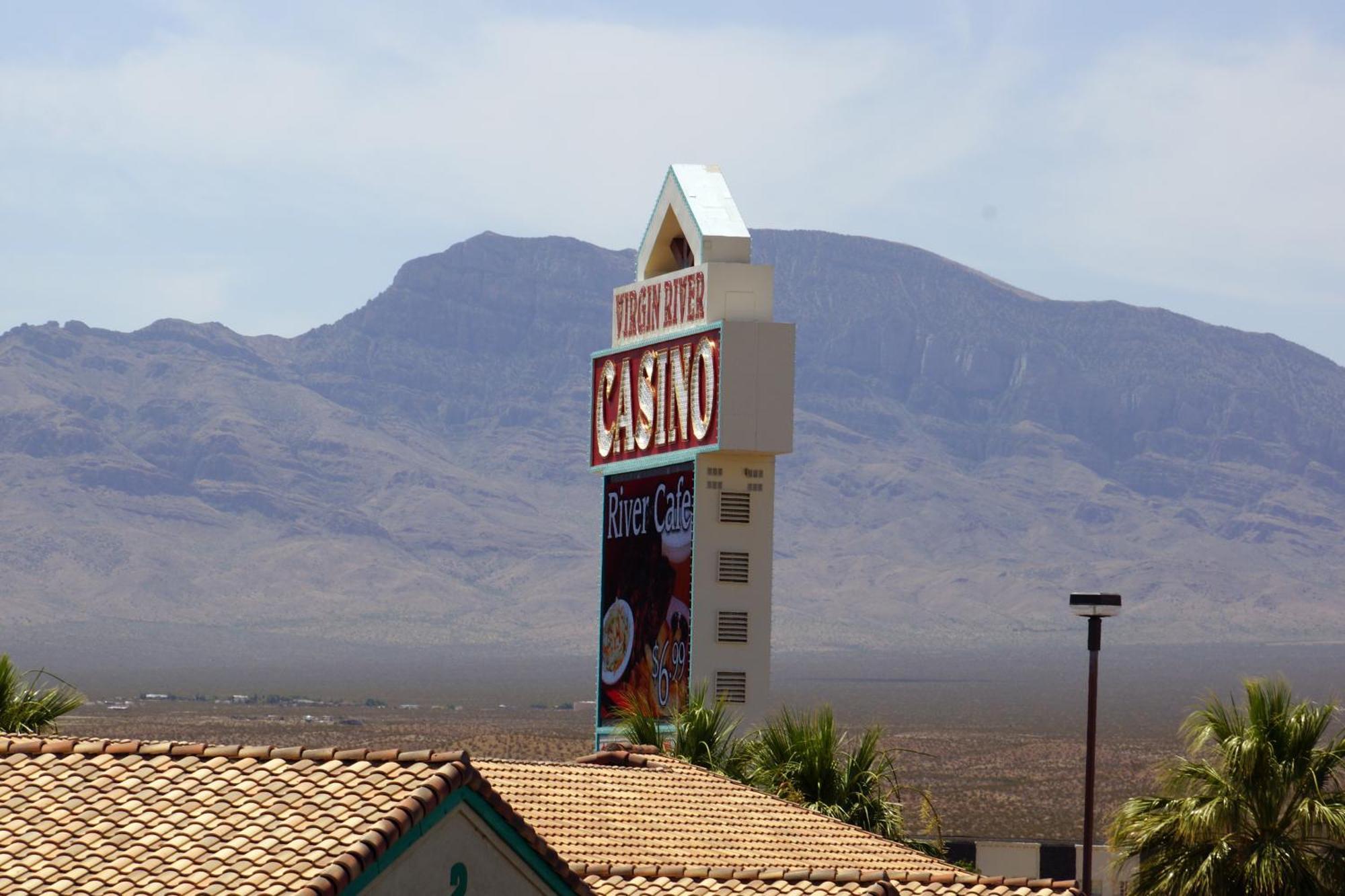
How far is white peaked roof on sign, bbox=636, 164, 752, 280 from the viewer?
34375 mm

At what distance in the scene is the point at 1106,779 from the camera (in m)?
98.0

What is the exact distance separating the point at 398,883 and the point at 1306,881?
40.2ft

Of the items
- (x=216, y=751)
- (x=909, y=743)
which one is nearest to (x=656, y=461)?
(x=216, y=751)

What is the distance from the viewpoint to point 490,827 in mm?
14727

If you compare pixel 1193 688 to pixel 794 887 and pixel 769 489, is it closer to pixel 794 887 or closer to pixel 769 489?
pixel 769 489

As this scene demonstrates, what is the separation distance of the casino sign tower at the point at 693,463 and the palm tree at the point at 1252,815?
8220mm

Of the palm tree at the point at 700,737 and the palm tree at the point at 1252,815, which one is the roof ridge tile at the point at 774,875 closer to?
the palm tree at the point at 1252,815

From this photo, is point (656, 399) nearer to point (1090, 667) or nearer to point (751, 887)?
point (1090, 667)

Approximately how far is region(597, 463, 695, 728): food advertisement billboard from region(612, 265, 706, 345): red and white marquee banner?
7.34ft

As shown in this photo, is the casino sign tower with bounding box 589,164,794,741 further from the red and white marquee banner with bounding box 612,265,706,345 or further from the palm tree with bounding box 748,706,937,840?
Answer: the palm tree with bounding box 748,706,937,840

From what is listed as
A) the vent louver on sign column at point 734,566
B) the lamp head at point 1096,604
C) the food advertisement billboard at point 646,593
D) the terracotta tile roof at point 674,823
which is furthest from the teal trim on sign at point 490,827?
the vent louver on sign column at point 734,566

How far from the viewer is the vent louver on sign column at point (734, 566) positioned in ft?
109

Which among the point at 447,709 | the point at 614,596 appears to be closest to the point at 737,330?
the point at 614,596

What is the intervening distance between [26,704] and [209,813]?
12727 millimetres
